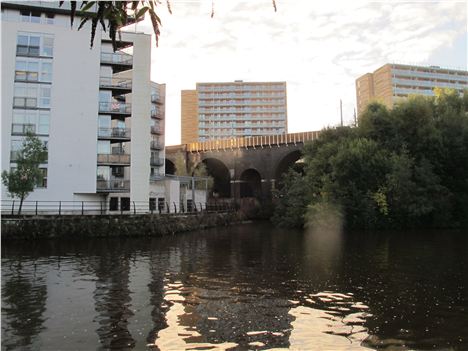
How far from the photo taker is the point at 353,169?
36.4 meters

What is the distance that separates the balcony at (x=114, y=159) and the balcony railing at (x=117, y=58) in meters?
8.81

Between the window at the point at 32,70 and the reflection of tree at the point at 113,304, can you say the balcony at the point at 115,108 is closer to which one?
the window at the point at 32,70

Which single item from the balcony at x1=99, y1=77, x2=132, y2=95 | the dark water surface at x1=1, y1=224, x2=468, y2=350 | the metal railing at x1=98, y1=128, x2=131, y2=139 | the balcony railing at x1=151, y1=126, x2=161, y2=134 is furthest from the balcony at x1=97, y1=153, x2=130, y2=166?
the dark water surface at x1=1, y1=224, x2=468, y2=350

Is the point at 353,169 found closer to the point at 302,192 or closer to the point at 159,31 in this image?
the point at 302,192

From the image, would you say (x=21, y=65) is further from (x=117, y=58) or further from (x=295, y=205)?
(x=295, y=205)

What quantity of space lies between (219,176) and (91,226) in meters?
45.3

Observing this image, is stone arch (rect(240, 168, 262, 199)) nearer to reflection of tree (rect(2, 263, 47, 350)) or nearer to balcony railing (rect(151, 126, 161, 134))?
balcony railing (rect(151, 126, 161, 134))

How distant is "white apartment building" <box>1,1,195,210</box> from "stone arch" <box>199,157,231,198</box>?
3252 centimetres

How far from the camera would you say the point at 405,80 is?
117750 millimetres

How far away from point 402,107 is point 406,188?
28.8ft

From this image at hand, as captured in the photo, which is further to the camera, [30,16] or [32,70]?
[30,16]

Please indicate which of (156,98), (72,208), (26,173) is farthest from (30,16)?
(156,98)

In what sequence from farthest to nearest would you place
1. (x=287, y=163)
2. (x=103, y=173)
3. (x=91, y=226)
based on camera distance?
(x=287, y=163)
(x=103, y=173)
(x=91, y=226)

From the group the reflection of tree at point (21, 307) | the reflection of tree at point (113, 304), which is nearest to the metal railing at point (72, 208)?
the reflection of tree at point (113, 304)
